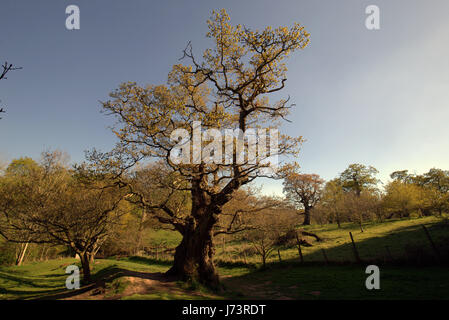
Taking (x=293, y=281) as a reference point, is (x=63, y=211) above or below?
above

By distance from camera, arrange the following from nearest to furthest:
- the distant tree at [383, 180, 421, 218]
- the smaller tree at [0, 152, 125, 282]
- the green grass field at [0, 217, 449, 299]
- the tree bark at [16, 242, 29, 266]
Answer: the green grass field at [0, 217, 449, 299] → the smaller tree at [0, 152, 125, 282] → the tree bark at [16, 242, 29, 266] → the distant tree at [383, 180, 421, 218]

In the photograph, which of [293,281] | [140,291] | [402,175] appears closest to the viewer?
[140,291]

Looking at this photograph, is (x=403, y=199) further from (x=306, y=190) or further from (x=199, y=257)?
(x=199, y=257)

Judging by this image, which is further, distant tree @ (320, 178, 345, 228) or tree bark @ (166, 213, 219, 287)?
distant tree @ (320, 178, 345, 228)

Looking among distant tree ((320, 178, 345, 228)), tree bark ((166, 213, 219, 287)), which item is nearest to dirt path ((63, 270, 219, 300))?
tree bark ((166, 213, 219, 287))

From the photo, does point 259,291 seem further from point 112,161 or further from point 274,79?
point 274,79

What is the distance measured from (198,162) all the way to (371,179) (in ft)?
196

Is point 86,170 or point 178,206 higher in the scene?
point 86,170

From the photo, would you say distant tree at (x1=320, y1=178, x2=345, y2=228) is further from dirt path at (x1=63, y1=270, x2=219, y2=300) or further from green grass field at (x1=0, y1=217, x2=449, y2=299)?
dirt path at (x1=63, y1=270, x2=219, y2=300)

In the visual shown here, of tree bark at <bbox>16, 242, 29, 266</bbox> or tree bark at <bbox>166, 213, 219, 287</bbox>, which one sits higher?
tree bark at <bbox>166, 213, 219, 287</bbox>

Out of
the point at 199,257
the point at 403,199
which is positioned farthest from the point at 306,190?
the point at 199,257

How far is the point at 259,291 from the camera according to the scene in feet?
40.2

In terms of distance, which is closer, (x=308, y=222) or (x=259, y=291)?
(x=259, y=291)
